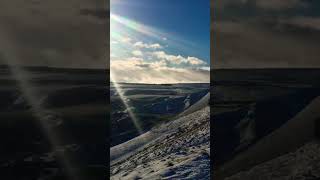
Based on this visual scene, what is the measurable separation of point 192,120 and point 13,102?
1.82 meters

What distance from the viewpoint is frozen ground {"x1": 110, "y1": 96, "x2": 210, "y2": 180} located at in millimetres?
4137

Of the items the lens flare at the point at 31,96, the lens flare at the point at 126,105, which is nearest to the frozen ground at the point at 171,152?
the lens flare at the point at 126,105

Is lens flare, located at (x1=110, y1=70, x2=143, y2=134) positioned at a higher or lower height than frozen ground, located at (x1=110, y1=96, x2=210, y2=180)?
higher

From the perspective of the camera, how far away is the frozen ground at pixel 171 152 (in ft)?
13.6

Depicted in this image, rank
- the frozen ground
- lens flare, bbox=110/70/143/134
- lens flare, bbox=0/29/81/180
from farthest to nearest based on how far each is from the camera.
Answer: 1. the frozen ground
2. lens flare, bbox=110/70/143/134
3. lens flare, bbox=0/29/81/180

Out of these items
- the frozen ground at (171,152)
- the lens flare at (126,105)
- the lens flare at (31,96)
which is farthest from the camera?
the frozen ground at (171,152)

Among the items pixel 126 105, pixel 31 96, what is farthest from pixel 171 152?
pixel 31 96

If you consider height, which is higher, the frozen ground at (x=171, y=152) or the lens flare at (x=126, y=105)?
the lens flare at (x=126, y=105)

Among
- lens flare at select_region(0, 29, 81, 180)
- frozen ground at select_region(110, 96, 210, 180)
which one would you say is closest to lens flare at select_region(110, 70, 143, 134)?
frozen ground at select_region(110, 96, 210, 180)

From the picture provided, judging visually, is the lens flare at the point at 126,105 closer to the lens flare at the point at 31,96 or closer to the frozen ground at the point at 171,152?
the frozen ground at the point at 171,152

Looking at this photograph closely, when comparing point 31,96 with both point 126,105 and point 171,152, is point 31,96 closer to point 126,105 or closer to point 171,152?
point 126,105

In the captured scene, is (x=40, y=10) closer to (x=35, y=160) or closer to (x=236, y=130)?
(x=35, y=160)

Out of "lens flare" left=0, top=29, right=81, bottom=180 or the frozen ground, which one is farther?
the frozen ground

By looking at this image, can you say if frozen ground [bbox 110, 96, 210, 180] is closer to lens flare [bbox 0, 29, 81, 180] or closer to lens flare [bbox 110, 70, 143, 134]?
lens flare [bbox 110, 70, 143, 134]
